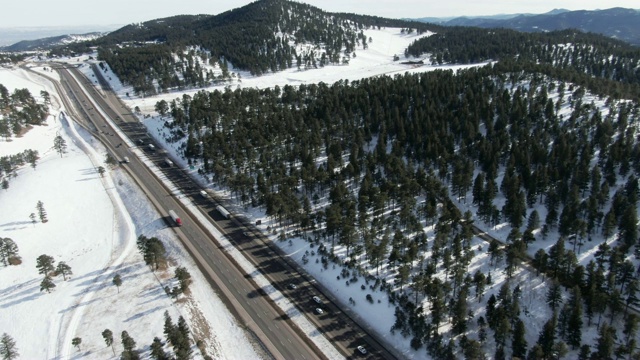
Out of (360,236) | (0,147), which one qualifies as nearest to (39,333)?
(360,236)

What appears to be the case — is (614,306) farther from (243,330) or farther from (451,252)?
(243,330)

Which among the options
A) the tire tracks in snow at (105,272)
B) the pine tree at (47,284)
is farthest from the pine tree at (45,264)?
the tire tracks in snow at (105,272)

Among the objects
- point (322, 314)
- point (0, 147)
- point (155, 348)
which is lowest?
point (322, 314)

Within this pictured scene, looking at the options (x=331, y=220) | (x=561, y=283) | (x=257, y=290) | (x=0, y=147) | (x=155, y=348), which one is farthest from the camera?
(x=0, y=147)

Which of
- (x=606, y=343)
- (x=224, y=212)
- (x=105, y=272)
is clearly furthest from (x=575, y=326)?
(x=105, y=272)

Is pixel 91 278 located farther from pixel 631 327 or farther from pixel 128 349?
pixel 631 327

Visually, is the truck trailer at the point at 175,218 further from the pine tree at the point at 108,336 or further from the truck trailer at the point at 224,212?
the pine tree at the point at 108,336

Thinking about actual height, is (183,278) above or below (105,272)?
above
